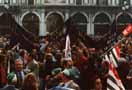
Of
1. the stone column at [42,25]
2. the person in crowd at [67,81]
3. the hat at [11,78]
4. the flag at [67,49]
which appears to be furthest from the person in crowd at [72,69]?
the stone column at [42,25]

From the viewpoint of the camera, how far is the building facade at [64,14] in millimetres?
59938

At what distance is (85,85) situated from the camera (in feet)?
41.2

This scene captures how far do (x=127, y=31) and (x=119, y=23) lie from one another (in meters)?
44.2

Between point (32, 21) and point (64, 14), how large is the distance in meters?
2.80

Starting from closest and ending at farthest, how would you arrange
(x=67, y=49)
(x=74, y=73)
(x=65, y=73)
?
(x=65, y=73), (x=74, y=73), (x=67, y=49)

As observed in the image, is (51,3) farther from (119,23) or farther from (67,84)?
(67,84)

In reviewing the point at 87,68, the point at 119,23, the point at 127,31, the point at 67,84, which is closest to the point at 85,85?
the point at 87,68

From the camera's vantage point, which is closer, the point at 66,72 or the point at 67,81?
the point at 67,81

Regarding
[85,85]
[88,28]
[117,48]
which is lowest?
[88,28]

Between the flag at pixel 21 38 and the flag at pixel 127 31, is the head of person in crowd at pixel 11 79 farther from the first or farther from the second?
the flag at pixel 21 38

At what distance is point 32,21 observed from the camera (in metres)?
60.2

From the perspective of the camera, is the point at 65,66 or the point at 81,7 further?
the point at 81,7

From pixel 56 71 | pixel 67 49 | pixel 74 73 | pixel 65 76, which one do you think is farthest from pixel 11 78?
pixel 67 49

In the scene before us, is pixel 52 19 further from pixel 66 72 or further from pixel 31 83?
pixel 31 83
